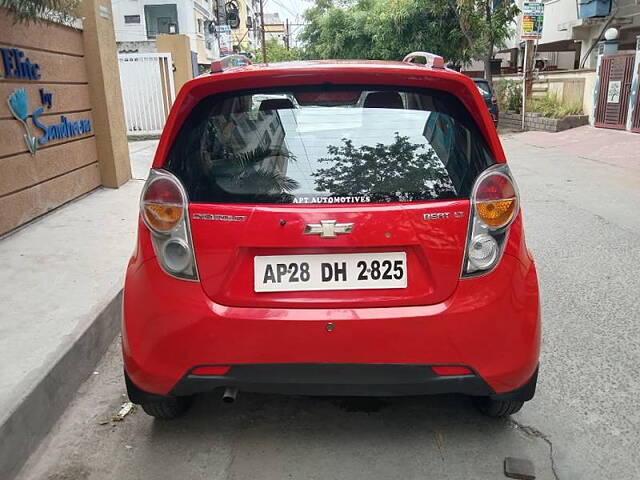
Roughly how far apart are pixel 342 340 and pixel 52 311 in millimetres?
2367

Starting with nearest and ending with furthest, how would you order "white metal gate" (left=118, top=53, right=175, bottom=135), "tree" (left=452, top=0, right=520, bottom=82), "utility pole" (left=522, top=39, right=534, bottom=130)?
1. "white metal gate" (left=118, top=53, right=175, bottom=135)
2. "utility pole" (left=522, top=39, right=534, bottom=130)
3. "tree" (left=452, top=0, right=520, bottom=82)

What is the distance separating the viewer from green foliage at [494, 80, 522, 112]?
2080 cm

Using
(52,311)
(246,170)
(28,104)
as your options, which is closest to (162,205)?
(246,170)

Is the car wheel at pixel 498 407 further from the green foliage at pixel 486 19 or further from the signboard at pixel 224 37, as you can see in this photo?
the signboard at pixel 224 37

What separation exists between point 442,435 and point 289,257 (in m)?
1.15

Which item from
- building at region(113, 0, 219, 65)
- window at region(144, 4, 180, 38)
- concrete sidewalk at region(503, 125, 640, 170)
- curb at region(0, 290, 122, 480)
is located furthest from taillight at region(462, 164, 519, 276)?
window at region(144, 4, 180, 38)

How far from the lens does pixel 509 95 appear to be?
70.3 ft

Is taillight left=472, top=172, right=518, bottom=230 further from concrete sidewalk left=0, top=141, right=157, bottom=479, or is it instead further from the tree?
the tree

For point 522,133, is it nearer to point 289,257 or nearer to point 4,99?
point 4,99

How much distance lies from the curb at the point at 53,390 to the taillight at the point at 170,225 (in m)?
0.98

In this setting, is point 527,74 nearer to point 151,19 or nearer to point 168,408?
point 168,408

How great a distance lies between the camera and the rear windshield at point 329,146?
234 centimetres

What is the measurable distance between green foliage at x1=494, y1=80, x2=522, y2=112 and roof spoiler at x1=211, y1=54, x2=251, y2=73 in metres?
19.2

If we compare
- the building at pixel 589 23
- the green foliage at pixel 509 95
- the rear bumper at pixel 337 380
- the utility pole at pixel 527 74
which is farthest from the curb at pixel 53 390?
the building at pixel 589 23
